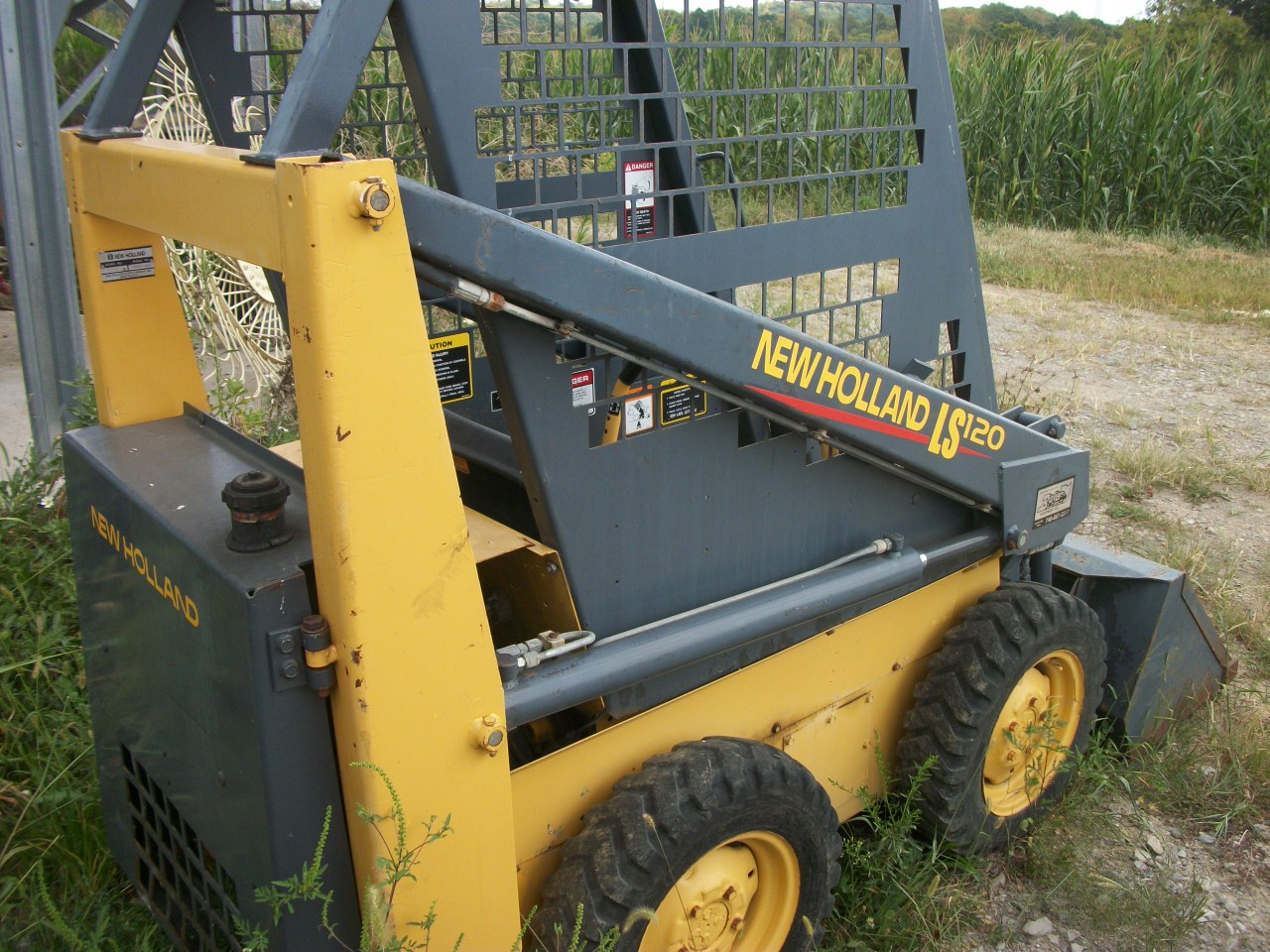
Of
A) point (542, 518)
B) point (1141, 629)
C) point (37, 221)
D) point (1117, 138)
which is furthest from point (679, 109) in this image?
point (1117, 138)

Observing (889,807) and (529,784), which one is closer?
(529,784)

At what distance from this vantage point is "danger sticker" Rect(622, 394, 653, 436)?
204 centimetres

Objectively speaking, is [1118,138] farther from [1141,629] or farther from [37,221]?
[37,221]

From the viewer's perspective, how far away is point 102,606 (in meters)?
2.20

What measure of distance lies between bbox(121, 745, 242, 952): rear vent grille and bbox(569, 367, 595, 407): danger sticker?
970 mm

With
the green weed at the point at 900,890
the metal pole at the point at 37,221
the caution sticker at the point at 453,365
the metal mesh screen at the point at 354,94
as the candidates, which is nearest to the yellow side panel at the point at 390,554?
the metal mesh screen at the point at 354,94

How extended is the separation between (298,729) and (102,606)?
738 mm

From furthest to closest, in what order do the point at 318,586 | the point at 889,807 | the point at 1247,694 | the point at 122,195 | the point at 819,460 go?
the point at 1247,694 → the point at 889,807 → the point at 819,460 → the point at 122,195 → the point at 318,586

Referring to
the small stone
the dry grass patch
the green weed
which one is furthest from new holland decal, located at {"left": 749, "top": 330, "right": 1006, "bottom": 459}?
the dry grass patch

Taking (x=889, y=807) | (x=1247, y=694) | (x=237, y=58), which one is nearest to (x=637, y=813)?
(x=889, y=807)

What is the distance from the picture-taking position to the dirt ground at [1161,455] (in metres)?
2.80

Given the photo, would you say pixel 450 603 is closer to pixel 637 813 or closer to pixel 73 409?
pixel 637 813

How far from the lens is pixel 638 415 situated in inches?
81.0

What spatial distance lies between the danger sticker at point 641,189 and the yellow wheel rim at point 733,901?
4.11 ft
